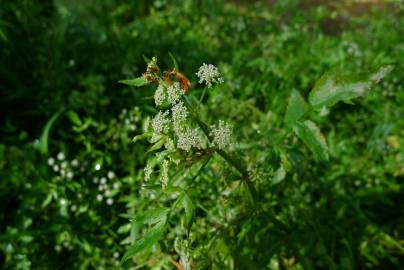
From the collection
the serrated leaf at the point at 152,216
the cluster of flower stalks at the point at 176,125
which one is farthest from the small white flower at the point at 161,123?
the serrated leaf at the point at 152,216

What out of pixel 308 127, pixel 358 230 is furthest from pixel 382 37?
pixel 308 127

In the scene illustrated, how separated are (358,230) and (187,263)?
125cm

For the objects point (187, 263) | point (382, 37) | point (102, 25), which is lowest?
point (187, 263)

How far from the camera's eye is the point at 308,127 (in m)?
1.45

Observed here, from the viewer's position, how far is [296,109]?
153 cm

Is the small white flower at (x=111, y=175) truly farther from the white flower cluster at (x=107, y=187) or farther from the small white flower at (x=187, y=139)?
the small white flower at (x=187, y=139)

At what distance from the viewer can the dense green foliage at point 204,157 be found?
1701mm

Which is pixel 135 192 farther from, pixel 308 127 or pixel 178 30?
pixel 178 30

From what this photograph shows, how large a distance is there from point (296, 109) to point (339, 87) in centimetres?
17

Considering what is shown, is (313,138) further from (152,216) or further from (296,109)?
(152,216)

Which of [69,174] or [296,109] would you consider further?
[69,174]

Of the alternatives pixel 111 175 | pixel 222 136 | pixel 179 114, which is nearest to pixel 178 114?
pixel 179 114

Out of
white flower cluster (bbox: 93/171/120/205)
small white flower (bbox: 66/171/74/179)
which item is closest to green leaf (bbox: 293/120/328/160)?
white flower cluster (bbox: 93/171/120/205)

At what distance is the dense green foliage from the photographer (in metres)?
1.70
